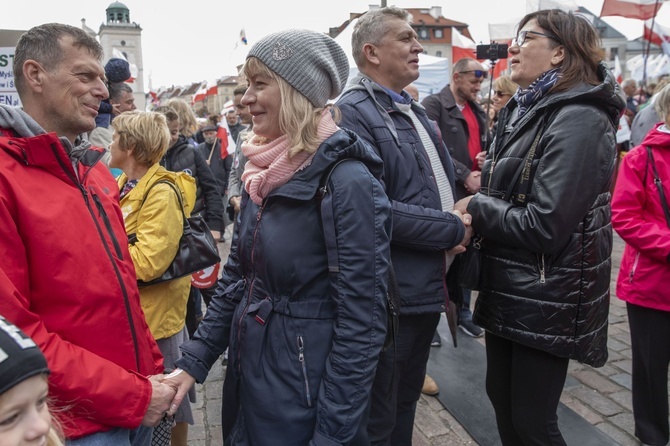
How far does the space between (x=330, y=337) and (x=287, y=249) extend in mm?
335

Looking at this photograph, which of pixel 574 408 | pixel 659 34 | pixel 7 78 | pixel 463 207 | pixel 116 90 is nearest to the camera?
pixel 463 207

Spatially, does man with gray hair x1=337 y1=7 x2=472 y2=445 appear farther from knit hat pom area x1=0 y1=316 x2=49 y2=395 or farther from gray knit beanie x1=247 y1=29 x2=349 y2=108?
knit hat pom area x1=0 y1=316 x2=49 y2=395

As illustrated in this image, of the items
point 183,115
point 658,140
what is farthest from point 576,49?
point 183,115

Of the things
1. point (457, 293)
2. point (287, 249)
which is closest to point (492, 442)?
point (457, 293)

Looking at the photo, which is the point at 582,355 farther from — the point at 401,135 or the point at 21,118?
the point at 21,118

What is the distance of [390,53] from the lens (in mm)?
2732

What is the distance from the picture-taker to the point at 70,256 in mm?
1645

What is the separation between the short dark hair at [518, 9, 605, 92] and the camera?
7.75 ft

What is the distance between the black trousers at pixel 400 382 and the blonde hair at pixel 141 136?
5.67 feet

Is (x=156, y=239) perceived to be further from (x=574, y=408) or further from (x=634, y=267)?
(x=574, y=408)

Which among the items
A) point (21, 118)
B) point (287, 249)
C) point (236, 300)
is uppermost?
point (21, 118)

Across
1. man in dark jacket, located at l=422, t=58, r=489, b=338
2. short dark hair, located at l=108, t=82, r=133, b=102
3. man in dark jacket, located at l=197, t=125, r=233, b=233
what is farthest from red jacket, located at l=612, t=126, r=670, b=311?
man in dark jacket, located at l=197, t=125, r=233, b=233

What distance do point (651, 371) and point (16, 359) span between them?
10.4ft

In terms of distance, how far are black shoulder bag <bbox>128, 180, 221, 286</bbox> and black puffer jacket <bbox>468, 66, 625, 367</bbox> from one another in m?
1.57
